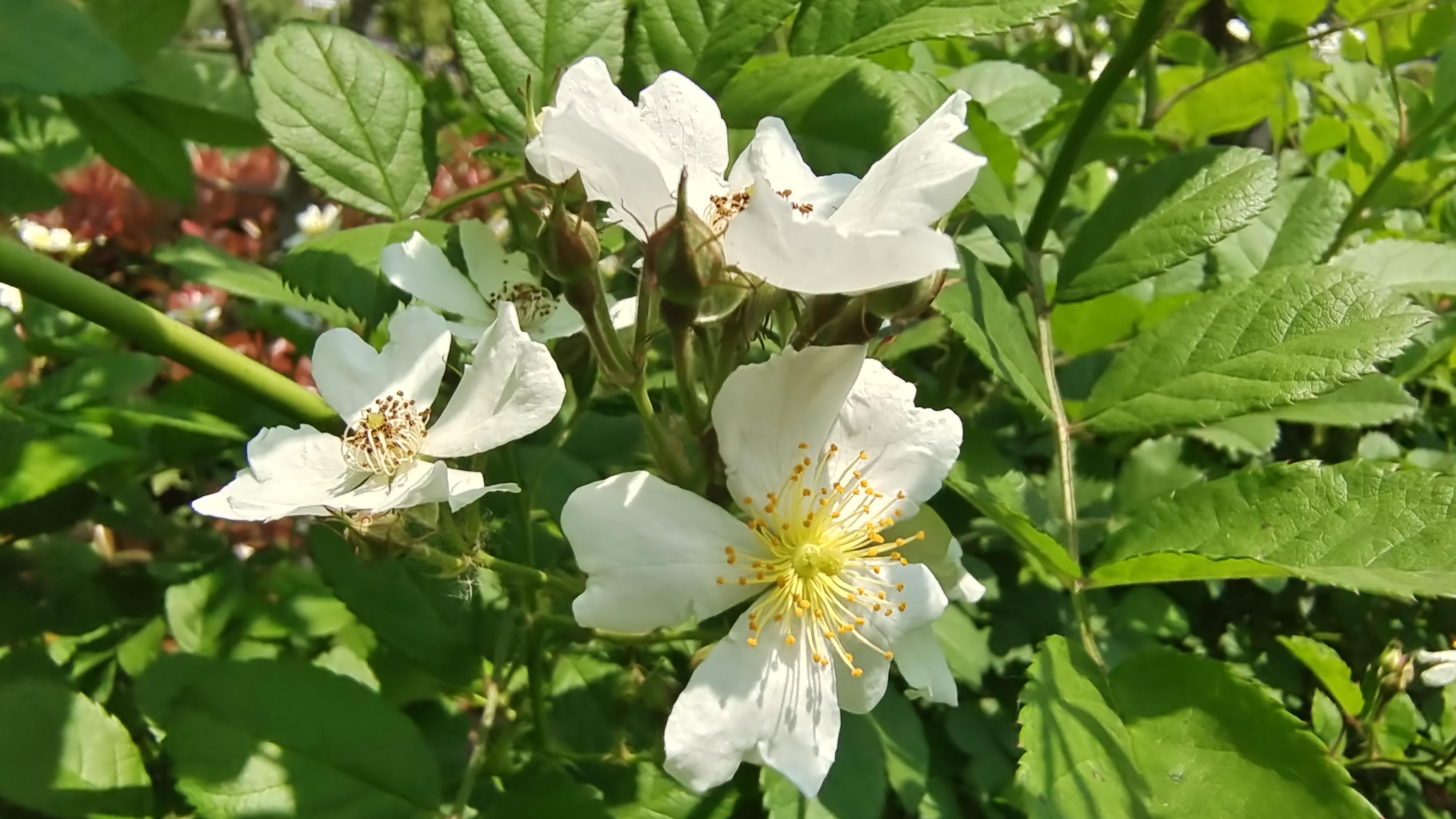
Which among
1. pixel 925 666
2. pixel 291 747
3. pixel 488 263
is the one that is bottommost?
pixel 291 747

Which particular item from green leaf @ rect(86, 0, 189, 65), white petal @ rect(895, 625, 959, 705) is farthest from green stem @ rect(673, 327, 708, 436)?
green leaf @ rect(86, 0, 189, 65)

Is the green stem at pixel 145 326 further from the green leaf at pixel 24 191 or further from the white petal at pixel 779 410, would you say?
the green leaf at pixel 24 191

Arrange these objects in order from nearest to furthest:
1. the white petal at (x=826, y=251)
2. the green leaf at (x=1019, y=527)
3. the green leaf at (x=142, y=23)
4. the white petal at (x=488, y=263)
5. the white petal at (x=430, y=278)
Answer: the white petal at (x=826, y=251) < the green leaf at (x=1019, y=527) < the white petal at (x=430, y=278) < the white petal at (x=488, y=263) < the green leaf at (x=142, y=23)

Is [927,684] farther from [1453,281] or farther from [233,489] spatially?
[1453,281]

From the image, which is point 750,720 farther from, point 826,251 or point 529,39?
point 529,39

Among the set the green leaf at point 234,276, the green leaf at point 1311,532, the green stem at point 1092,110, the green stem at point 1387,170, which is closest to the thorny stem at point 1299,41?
the green stem at point 1387,170

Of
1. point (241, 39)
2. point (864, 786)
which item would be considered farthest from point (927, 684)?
point (241, 39)

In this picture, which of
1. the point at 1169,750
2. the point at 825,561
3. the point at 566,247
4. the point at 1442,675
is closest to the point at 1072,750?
the point at 1169,750
